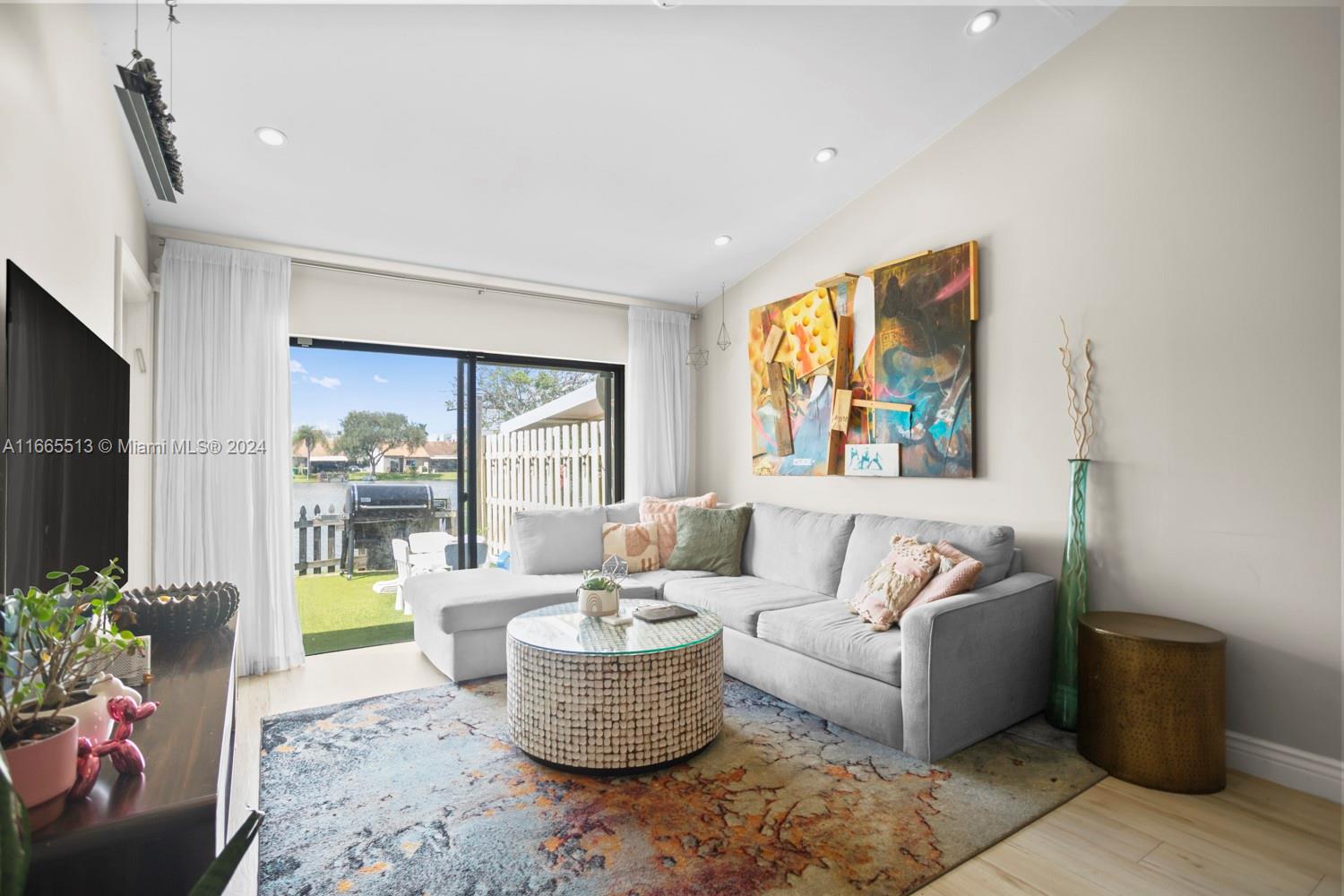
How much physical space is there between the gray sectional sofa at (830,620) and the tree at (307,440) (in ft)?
3.12

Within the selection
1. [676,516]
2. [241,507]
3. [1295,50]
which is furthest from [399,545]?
[1295,50]

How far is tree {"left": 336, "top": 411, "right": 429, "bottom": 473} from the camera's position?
420 centimetres

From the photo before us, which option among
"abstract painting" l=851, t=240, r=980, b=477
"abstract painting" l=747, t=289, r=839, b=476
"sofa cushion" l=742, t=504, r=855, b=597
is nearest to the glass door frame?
"abstract painting" l=747, t=289, r=839, b=476

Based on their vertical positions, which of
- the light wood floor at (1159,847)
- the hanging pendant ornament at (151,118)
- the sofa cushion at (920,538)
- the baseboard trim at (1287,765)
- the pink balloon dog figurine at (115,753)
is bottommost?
the light wood floor at (1159,847)

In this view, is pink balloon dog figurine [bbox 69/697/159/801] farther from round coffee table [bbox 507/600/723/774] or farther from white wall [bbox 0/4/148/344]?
round coffee table [bbox 507/600/723/774]

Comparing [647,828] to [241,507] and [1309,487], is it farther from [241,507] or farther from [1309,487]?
[241,507]

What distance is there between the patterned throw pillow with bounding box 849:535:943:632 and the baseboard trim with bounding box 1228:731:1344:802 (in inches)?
46.7

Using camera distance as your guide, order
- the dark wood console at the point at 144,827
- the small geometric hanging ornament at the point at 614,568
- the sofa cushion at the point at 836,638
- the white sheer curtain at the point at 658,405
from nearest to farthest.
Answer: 1. the dark wood console at the point at 144,827
2. the sofa cushion at the point at 836,638
3. the small geometric hanging ornament at the point at 614,568
4. the white sheer curtain at the point at 658,405

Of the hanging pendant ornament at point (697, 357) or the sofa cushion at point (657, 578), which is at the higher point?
the hanging pendant ornament at point (697, 357)

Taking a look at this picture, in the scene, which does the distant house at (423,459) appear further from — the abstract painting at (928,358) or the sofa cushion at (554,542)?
the abstract painting at (928,358)

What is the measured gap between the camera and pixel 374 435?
4.27m

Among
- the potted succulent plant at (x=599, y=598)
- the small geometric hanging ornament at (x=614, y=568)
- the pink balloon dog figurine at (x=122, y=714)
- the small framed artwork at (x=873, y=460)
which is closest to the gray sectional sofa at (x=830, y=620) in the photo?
the small framed artwork at (x=873, y=460)

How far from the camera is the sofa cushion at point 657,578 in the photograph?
3888 mm

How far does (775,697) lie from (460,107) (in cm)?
297
